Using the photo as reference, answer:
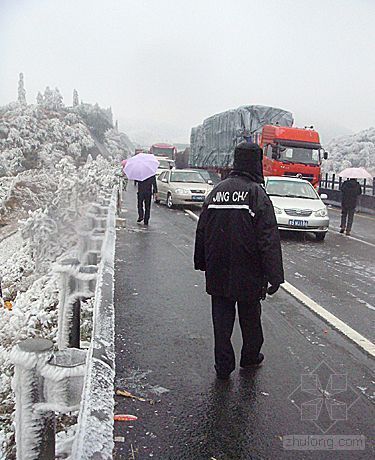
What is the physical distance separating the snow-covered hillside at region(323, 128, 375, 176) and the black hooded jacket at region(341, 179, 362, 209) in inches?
1889

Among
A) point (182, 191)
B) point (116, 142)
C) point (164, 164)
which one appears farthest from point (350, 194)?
point (116, 142)

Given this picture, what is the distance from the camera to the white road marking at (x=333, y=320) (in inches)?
213

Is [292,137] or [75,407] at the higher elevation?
[292,137]

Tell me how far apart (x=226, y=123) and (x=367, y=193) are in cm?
1062

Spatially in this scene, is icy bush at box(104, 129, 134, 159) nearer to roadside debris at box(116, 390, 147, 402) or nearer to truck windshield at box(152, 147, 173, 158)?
truck windshield at box(152, 147, 173, 158)

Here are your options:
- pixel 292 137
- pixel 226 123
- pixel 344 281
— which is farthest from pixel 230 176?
pixel 226 123

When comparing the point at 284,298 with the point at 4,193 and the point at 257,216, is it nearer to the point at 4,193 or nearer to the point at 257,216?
the point at 257,216

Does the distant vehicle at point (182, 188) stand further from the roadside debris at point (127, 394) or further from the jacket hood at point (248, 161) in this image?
the roadside debris at point (127, 394)

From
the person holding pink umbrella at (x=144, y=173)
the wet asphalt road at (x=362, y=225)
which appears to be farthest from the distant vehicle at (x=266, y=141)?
the person holding pink umbrella at (x=144, y=173)

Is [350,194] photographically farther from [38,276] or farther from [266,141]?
[266,141]

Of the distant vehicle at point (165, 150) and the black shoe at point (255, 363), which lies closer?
the black shoe at point (255, 363)

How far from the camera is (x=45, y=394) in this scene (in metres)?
2.43

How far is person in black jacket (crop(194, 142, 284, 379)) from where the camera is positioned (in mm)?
4121

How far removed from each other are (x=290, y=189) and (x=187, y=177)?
744 centimetres
